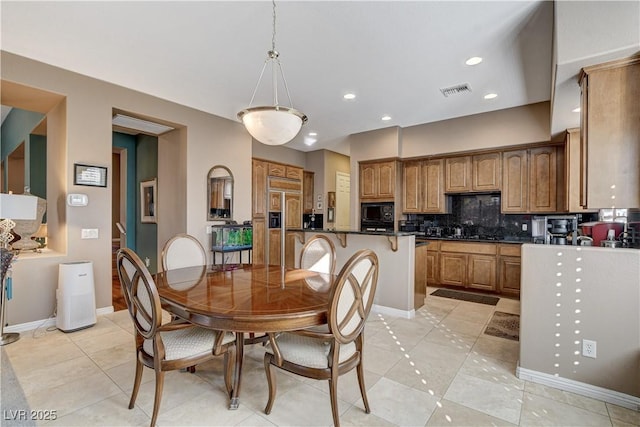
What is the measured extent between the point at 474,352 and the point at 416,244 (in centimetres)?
144

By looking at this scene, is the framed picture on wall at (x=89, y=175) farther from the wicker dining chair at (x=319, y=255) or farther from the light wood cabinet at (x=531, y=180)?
the light wood cabinet at (x=531, y=180)

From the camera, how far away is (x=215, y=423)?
5.79 ft

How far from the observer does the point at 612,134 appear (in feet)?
6.91

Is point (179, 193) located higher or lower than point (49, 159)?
lower

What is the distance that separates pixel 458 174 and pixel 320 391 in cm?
429

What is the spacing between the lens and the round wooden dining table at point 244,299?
5.14 ft

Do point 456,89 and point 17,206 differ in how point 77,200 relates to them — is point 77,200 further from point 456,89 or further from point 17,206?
point 456,89

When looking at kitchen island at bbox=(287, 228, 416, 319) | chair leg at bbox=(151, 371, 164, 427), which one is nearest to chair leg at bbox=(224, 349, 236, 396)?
chair leg at bbox=(151, 371, 164, 427)

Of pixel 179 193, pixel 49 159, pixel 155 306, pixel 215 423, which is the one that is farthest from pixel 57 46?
pixel 215 423

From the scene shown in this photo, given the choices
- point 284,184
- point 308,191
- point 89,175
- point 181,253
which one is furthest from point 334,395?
point 308,191

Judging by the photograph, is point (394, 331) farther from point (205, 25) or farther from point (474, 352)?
point (205, 25)

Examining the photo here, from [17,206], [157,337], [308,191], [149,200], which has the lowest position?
[157,337]

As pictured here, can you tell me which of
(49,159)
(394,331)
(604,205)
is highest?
(49,159)

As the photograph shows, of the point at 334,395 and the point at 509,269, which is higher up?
the point at 509,269
